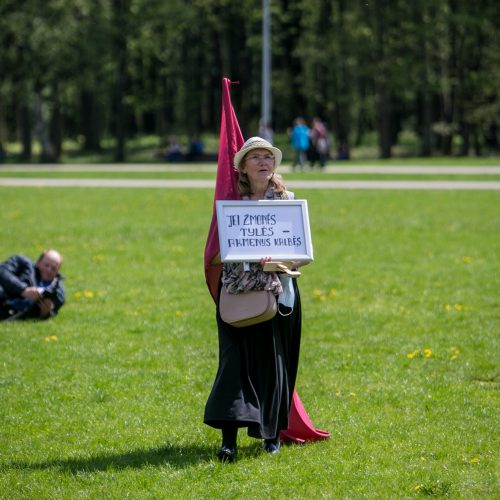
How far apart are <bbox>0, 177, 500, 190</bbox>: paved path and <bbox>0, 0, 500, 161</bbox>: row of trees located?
18616 mm

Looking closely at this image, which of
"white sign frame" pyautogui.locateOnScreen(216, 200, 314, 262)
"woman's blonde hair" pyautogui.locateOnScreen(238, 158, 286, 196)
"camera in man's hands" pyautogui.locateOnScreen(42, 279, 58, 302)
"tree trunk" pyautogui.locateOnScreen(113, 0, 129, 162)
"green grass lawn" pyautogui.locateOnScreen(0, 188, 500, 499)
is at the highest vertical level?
"tree trunk" pyautogui.locateOnScreen(113, 0, 129, 162)

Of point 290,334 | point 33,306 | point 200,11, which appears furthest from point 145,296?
point 200,11

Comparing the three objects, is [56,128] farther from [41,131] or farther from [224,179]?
[224,179]

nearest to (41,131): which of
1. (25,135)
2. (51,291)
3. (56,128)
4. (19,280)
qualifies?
(25,135)

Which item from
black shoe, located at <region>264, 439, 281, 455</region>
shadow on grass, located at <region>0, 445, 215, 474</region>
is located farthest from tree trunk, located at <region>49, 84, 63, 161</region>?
black shoe, located at <region>264, 439, 281, 455</region>

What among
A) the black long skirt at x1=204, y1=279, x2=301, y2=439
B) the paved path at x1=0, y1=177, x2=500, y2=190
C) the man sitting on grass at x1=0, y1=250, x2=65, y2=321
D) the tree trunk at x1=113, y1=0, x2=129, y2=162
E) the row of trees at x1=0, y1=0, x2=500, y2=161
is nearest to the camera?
the black long skirt at x1=204, y1=279, x2=301, y2=439

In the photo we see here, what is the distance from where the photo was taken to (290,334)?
6.45 meters

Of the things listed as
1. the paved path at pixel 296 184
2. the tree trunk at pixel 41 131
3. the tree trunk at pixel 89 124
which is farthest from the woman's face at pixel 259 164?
the tree trunk at pixel 89 124

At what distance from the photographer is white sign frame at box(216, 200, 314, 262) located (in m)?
6.11

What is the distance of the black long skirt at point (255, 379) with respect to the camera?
244 inches

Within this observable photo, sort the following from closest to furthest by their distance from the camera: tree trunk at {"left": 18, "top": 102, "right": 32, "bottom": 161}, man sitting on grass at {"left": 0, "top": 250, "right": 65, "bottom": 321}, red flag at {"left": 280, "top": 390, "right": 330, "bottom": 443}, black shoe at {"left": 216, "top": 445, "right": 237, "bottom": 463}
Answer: black shoe at {"left": 216, "top": 445, "right": 237, "bottom": 463}
red flag at {"left": 280, "top": 390, "right": 330, "bottom": 443}
man sitting on grass at {"left": 0, "top": 250, "right": 65, "bottom": 321}
tree trunk at {"left": 18, "top": 102, "right": 32, "bottom": 161}

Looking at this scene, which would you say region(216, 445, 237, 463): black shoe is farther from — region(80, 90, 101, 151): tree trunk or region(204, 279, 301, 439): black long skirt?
region(80, 90, 101, 151): tree trunk

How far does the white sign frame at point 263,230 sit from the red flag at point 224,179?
155mm

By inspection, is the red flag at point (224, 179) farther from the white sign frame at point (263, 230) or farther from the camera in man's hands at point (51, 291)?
the camera in man's hands at point (51, 291)
